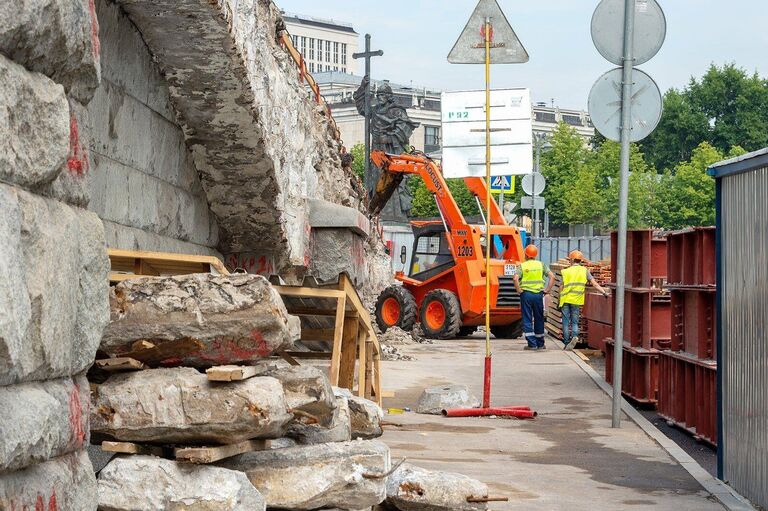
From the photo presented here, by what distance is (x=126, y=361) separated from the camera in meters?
4.84

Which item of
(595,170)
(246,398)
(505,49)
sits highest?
(595,170)

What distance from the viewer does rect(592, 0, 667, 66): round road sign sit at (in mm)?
10445

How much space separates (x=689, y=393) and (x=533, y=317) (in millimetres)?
10197

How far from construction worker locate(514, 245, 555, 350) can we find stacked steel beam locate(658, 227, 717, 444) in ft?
29.1

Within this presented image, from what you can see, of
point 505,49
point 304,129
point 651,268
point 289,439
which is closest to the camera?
point 289,439

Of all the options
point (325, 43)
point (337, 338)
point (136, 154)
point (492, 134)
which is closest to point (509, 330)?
Answer: point (492, 134)

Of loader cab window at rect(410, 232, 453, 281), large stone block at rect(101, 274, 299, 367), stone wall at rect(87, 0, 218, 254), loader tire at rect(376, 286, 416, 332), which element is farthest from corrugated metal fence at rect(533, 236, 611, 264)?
large stone block at rect(101, 274, 299, 367)

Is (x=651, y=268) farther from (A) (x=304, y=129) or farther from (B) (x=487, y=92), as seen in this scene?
(A) (x=304, y=129)

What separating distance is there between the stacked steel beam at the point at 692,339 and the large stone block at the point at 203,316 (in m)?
5.45

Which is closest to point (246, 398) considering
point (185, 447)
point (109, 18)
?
point (185, 447)

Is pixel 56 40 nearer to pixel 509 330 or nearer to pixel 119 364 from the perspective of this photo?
pixel 119 364

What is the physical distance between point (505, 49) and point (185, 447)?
7.63m

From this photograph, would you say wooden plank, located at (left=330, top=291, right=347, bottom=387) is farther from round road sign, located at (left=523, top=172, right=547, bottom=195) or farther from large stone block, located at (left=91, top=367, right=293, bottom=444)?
round road sign, located at (left=523, top=172, right=547, bottom=195)

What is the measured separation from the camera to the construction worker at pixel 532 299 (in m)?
20.4
